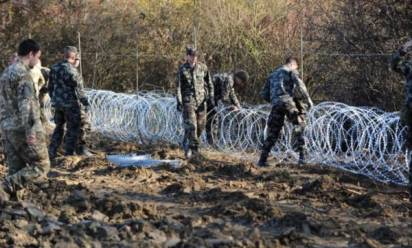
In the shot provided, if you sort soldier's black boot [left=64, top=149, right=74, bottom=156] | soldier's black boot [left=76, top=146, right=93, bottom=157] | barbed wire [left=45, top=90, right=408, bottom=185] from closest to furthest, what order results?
barbed wire [left=45, top=90, right=408, bottom=185]
soldier's black boot [left=64, top=149, right=74, bottom=156]
soldier's black boot [left=76, top=146, right=93, bottom=157]

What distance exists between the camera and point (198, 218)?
317 inches

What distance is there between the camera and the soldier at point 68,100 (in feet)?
41.0

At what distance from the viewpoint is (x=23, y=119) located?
26.1 ft

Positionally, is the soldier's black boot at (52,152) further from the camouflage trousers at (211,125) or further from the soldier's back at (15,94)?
the soldier's back at (15,94)

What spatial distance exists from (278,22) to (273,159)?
7.67 metres

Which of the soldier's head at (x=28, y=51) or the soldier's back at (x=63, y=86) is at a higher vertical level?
the soldier's head at (x=28, y=51)

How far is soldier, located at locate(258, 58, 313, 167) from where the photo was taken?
38.3 feet

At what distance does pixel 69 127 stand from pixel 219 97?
3.04 meters

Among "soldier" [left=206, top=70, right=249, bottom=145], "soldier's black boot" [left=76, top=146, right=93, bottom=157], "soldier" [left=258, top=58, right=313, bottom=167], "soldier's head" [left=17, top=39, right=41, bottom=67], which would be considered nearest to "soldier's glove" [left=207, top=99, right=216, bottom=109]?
"soldier" [left=206, top=70, right=249, bottom=145]

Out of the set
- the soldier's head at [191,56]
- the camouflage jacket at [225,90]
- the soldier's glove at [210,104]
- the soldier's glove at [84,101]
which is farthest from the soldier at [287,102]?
the soldier's glove at [84,101]

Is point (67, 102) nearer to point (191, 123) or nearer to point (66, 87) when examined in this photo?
point (66, 87)

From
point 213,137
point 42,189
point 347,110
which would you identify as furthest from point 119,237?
point 213,137

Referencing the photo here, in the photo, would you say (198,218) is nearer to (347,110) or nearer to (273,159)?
→ (347,110)

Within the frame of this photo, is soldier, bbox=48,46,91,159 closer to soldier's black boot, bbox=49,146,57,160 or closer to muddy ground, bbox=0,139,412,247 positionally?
soldier's black boot, bbox=49,146,57,160
